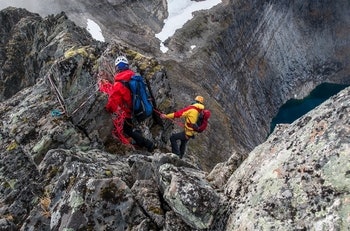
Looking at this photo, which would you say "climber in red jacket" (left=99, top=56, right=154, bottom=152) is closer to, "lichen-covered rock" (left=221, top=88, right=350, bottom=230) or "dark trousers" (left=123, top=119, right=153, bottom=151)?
"dark trousers" (left=123, top=119, right=153, bottom=151)

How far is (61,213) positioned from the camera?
1512 cm

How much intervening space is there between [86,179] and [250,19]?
88886 mm

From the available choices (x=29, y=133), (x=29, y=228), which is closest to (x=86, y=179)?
(x=29, y=228)

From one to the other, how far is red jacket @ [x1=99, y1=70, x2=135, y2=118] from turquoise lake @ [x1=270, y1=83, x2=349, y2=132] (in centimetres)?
7721

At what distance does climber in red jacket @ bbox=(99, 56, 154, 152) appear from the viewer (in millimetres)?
21406

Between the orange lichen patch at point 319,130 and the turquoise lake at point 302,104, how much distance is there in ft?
279

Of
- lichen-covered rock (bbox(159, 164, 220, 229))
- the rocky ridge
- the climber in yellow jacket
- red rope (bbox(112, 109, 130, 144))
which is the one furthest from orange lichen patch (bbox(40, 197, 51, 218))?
the climber in yellow jacket

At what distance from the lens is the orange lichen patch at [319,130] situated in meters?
12.5

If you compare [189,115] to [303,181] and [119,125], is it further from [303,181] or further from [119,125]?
[303,181]

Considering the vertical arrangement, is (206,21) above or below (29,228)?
above

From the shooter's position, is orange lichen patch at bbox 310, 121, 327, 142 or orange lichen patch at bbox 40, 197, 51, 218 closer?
orange lichen patch at bbox 310, 121, 327, 142

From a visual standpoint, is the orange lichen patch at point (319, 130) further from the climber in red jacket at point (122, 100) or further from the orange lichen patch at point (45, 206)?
the climber in red jacket at point (122, 100)

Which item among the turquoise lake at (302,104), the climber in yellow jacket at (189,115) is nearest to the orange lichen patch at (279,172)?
the climber in yellow jacket at (189,115)

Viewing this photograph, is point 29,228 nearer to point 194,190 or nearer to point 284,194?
point 194,190
